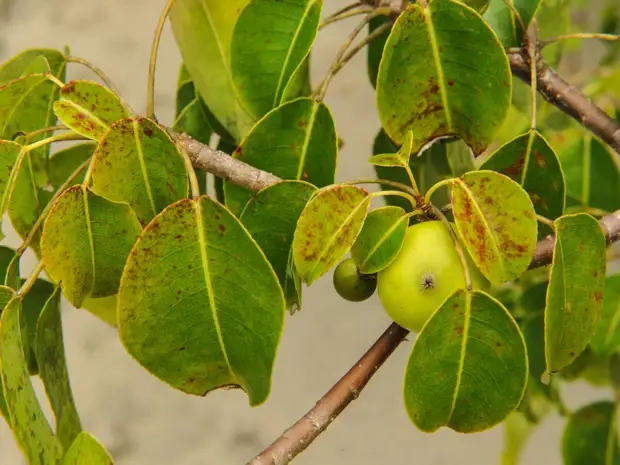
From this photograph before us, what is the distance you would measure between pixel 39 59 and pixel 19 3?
50.1 inches

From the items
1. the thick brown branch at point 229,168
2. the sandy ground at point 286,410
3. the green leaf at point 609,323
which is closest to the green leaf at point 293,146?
the thick brown branch at point 229,168

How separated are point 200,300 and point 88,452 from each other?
5.0 inches

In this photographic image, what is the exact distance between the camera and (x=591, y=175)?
72cm

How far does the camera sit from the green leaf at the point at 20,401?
386 mm

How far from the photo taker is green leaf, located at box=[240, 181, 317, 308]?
427 mm

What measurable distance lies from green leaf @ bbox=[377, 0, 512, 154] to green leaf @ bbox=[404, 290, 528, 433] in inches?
5.6

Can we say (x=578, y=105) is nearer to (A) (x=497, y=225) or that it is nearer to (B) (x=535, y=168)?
(B) (x=535, y=168)

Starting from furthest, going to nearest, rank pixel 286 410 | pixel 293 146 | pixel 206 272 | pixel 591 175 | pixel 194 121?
pixel 286 410 < pixel 591 175 < pixel 194 121 < pixel 293 146 < pixel 206 272

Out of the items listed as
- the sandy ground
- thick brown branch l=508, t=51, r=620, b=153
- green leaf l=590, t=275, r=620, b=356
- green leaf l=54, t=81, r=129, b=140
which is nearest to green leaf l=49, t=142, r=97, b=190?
green leaf l=54, t=81, r=129, b=140

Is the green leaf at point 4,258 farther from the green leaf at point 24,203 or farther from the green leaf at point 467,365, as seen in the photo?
the green leaf at point 467,365

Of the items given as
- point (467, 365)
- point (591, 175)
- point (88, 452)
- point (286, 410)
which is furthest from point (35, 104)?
point (286, 410)

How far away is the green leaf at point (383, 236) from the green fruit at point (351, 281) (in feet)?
0.17

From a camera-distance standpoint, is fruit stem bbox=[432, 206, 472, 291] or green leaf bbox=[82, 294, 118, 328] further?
green leaf bbox=[82, 294, 118, 328]

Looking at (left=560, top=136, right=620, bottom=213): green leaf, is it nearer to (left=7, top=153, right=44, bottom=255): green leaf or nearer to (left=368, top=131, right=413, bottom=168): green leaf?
(left=368, top=131, right=413, bottom=168): green leaf
